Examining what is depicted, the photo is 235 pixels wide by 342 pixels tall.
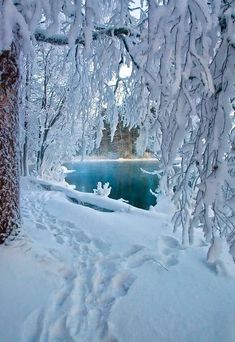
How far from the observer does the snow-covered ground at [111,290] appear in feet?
7.92

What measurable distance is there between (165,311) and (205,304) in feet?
1.16

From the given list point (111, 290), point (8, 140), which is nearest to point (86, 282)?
point (111, 290)

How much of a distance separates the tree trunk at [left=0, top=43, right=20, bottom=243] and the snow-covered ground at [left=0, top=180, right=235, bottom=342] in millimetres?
263

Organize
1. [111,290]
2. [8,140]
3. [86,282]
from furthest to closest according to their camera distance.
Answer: [8,140] < [86,282] < [111,290]

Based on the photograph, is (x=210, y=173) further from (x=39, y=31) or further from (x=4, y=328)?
(x=39, y=31)

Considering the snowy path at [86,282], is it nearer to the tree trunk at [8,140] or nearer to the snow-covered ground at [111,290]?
the snow-covered ground at [111,290]

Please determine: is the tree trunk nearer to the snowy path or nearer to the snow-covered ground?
the snow-covered ground

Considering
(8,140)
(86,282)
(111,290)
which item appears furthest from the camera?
(8,140)

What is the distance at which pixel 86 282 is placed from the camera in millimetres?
3154

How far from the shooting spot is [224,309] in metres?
2.64

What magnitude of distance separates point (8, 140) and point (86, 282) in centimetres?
165

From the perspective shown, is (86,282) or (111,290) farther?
(86,282)

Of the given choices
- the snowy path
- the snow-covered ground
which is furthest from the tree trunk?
the snowy path

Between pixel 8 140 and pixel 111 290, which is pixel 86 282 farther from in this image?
pixel 8 140
